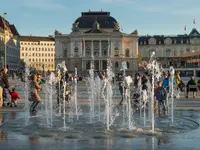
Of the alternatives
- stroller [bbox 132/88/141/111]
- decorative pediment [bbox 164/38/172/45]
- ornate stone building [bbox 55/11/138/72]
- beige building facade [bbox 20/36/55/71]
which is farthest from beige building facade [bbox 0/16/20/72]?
stroller [bbox 132/88/141/111]

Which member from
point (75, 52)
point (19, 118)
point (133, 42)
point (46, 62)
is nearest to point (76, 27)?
point (75, 52)

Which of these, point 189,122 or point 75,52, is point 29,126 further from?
point 75,52

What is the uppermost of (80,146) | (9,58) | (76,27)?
(76,27)

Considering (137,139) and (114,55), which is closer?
(137,139)

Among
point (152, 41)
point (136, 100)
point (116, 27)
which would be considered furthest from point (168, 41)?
point (136, 100)

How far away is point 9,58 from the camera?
93.8 m

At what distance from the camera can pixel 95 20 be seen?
109000 mm

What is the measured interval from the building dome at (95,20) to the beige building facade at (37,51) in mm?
46862

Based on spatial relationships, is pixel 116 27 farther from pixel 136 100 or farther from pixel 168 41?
pixel 136 100

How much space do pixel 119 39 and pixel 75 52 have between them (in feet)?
40.0

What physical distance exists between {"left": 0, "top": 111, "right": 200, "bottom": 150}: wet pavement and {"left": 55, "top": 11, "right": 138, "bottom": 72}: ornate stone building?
91.4 meters

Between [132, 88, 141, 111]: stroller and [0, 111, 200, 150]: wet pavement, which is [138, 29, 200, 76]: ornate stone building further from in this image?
[0, 111, 200, 150]: wet pavement

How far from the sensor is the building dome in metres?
109

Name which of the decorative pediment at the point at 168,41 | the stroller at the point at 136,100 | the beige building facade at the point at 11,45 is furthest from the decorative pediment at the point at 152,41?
the stroller at the point at 136,100
